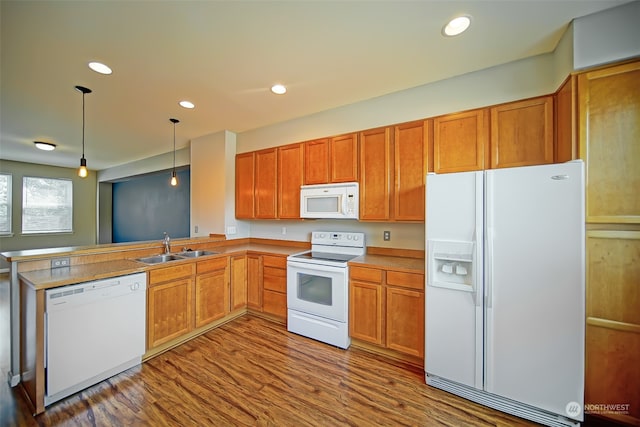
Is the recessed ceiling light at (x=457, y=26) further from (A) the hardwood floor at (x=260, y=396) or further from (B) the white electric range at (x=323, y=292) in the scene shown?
(A) the hardwood floor at (x=260, y=396)

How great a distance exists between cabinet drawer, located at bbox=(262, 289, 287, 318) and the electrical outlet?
201 centimetres

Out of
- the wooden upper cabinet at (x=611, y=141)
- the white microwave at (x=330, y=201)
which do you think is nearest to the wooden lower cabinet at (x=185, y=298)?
the white microwave at (x=330, y=201)

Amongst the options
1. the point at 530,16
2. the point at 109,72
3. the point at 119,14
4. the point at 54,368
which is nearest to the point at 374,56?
the point at 530,16

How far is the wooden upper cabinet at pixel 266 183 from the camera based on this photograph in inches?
142

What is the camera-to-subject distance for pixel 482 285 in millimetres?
1837

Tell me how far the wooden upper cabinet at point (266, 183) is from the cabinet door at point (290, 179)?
9cm

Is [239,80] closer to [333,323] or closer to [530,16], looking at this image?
[530,16]

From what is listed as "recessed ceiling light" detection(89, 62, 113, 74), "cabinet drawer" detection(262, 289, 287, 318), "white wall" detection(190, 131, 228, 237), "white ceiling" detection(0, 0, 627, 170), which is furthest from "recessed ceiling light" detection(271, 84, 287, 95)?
"cabinet drawer" detection(262, 289, 287, 318)

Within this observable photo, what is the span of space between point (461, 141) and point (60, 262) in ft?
13.0

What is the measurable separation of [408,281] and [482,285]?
0.61 meters

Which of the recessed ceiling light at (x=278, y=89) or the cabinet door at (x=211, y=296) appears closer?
the recessed ceiling light at (x=278, y=89)

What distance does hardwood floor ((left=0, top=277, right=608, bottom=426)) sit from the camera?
1.71 m

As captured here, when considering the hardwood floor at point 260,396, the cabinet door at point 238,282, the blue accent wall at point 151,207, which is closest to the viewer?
the hardwood floor at point 260,396

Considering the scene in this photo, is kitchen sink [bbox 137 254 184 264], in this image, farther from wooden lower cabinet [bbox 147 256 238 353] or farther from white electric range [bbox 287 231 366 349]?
white electric range [bbox 287 231 366 349]
